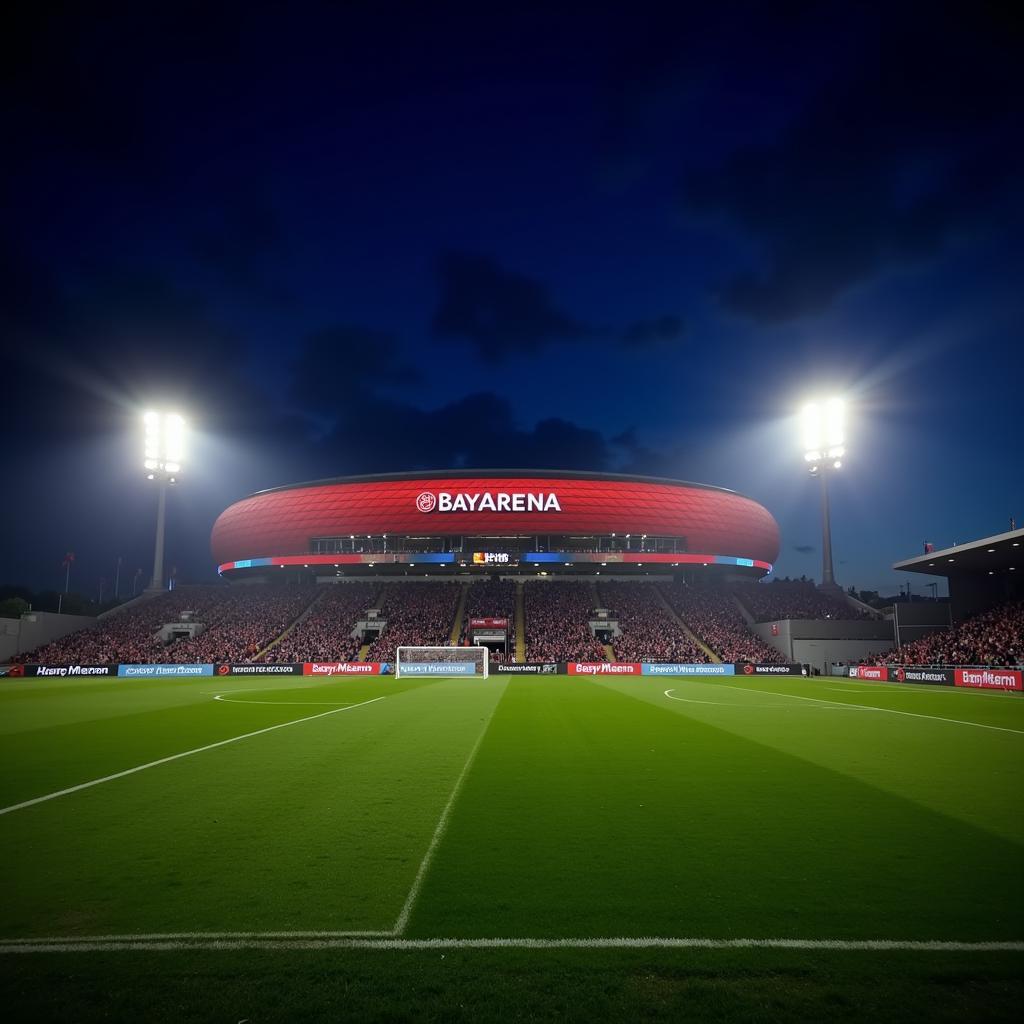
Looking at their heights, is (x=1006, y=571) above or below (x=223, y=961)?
above

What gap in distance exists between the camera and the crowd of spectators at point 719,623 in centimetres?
5516

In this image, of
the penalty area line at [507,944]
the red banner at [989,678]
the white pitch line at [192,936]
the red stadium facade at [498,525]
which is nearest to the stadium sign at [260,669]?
the red stadium facade at [498,525]

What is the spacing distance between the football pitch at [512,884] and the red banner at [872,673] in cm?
3422

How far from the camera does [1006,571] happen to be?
4572cm

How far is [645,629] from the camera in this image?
198 feet

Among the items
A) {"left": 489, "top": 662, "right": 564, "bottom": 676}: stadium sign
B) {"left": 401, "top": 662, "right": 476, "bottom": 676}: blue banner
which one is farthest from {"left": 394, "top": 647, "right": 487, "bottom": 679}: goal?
{"left": 489, "top": 662, "right": 564, "bottom": 676}: stadium sign

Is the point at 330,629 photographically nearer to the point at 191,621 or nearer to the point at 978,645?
the point at 191,621

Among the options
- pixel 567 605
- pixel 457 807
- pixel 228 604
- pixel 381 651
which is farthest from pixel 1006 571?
pixel 228 604

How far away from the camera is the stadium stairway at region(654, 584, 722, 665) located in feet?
184

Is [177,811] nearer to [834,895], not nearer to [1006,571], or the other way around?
[834,895]

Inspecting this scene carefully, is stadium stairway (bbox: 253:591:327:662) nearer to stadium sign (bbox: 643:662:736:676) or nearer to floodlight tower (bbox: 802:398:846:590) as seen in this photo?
stadium sign (bbox: 643:662:736:676)

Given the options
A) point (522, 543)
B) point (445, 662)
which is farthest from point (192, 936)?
point (522, 543)

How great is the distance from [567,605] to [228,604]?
35.0 meters

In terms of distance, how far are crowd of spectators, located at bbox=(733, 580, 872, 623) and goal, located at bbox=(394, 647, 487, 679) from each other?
93.5 feet
